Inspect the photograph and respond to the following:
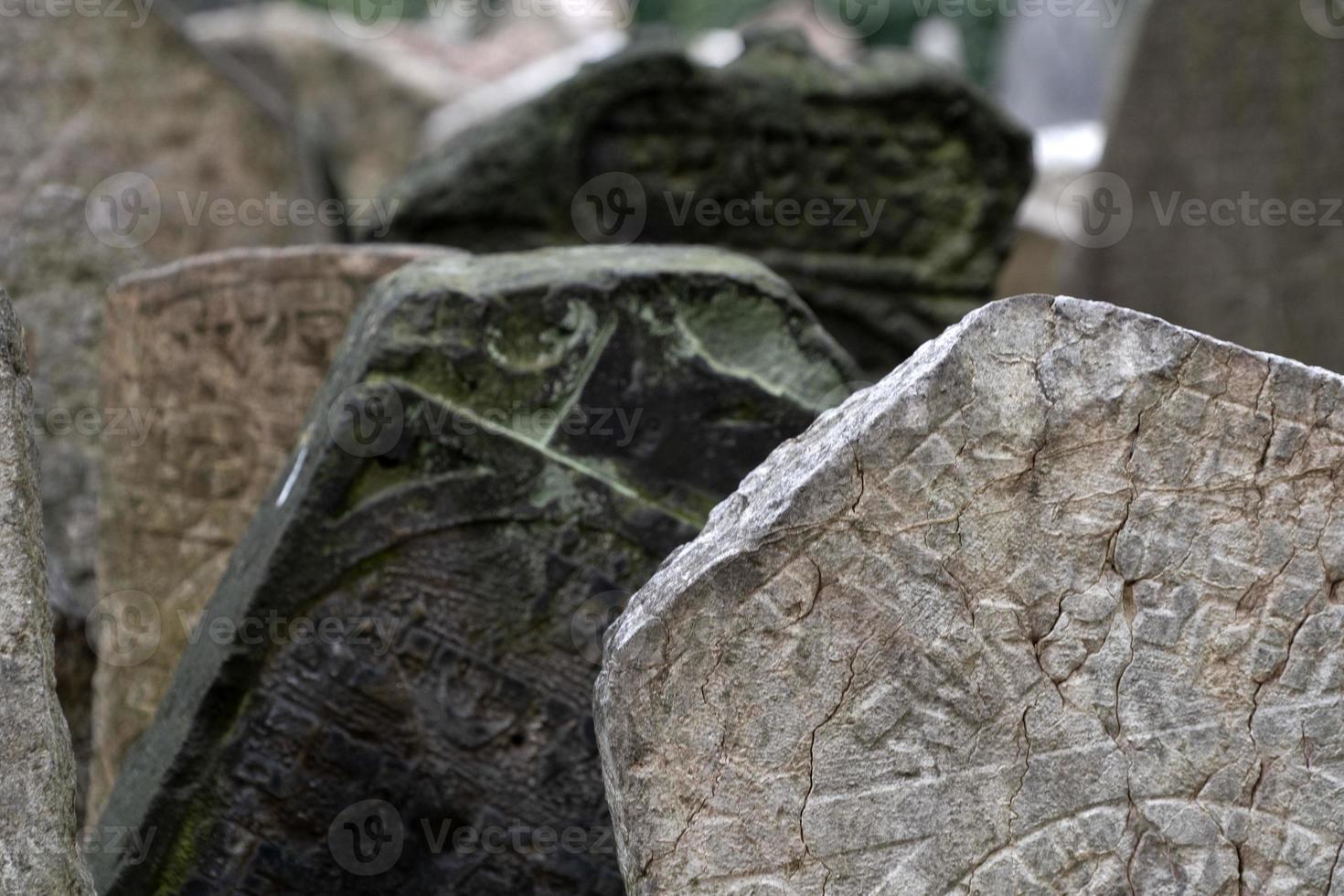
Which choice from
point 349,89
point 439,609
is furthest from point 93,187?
point 349,89

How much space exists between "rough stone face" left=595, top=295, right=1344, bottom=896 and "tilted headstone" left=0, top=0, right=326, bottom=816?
162 cm

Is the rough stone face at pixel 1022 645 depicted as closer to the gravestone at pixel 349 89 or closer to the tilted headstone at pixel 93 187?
the tilted headstone at pixel 93 187

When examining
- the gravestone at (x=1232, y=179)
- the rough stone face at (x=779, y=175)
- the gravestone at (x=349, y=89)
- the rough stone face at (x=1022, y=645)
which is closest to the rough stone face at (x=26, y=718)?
the rough stone face at (x=1022, y=645)

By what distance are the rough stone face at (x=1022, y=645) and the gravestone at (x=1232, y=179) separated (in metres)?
3.47

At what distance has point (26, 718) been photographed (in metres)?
1.62

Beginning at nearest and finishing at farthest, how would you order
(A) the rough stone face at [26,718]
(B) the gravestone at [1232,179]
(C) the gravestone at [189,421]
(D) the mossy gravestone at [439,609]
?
(A) the rough stone face at [26,718] < (D) the mossy gravestone at [439,609] < (C) the gravestone at [189,421] < (B) the gravestone at [1232,179]

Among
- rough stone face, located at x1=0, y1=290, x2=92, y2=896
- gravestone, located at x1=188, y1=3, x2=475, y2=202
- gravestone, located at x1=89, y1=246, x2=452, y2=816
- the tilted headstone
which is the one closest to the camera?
rough stone face, located at x1=0, y1=290, x2=92, y2=896

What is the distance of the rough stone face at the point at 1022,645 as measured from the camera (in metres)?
1.64

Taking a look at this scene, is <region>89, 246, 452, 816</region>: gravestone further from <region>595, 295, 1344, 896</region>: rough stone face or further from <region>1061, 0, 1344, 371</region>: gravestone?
<region>1061, 0, 1344, 371</region>: gravestone

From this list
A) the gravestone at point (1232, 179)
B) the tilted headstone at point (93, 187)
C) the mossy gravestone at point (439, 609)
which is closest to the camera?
the mossy gravestone at point (439, 609)

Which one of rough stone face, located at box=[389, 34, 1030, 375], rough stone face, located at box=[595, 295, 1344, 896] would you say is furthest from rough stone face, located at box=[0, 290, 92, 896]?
rough stone face, located at box=[389, 34, 1030, 375]

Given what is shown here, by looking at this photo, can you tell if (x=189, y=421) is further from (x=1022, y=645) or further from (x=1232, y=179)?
(x=1232, y=179)

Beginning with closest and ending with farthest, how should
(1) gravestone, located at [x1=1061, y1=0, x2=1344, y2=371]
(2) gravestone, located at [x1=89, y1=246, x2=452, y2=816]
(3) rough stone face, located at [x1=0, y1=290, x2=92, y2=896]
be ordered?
1. (3) rough stone face, located at [x1=0, y1=290, x2=92, y2=896]
2. (2) gravestone, located at [x1=89, y1=246, x2=452, y2=816]
3. (1) gravestone, located at [x1=1061, y1=0, x2=1344, y2=371]

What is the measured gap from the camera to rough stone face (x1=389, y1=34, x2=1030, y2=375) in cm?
394
